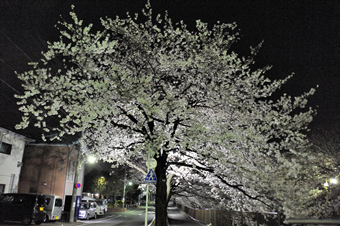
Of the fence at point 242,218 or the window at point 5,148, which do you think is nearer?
the fence at point 242,218

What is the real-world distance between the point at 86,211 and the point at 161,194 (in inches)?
690

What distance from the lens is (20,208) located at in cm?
1476

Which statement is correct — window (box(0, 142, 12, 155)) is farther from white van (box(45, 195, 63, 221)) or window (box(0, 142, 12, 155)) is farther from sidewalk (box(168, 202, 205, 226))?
sidewalk (box(168, 202, 205, 226))

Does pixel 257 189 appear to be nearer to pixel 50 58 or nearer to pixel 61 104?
pixel 61 104

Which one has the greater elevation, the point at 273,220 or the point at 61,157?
the point at 61,157

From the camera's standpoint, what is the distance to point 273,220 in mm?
9281

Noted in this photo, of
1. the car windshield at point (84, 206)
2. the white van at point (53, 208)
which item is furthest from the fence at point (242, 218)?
the car windshield at point (84, 206)

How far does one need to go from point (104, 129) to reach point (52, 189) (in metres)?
19.8

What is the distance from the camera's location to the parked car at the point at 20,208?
1461 cm

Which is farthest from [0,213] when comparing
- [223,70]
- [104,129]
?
[223,70]

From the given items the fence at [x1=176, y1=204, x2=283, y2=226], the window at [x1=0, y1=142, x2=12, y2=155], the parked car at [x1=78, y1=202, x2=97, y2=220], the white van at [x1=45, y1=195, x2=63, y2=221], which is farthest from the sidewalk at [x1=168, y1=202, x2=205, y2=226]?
the window at [x1=0, y1=142, x2=12, y2=155]

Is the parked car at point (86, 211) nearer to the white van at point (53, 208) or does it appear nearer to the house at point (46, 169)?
the house at point (46, 169)

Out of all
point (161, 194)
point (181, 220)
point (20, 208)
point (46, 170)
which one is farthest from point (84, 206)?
point (161, 194)

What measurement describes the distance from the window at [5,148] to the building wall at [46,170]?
572 centimetres
